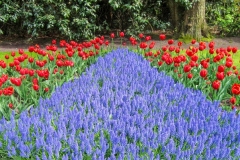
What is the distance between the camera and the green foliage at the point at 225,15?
1380 centimetres

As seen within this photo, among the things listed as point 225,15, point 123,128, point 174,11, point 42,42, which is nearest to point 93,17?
point 42,42

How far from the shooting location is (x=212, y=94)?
5.34 meters

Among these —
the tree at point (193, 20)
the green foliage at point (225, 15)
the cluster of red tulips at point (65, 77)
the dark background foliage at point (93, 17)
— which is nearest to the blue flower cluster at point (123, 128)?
the cluster of red tulips at point (65, 77)

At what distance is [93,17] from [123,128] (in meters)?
9.67

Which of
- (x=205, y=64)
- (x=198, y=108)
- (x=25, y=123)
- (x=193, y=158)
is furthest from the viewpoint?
(x=205, y=64)

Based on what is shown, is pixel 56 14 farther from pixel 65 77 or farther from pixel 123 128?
pixel 123 128

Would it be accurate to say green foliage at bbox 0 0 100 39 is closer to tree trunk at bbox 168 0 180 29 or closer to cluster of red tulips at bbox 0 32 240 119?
tree trunk at bbox 168 0 180 29

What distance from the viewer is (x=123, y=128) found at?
10.6ft

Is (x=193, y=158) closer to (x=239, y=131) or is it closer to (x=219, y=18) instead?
(x=239, y=131)

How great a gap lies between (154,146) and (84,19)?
9.28 m

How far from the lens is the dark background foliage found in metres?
11.8

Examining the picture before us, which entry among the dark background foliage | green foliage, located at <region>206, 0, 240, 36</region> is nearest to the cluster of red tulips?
the dark background foliage

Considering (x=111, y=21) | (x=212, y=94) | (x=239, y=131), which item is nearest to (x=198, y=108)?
(x=239, y=131)

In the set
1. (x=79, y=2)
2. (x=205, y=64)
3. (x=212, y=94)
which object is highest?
(x=79, y=2)
